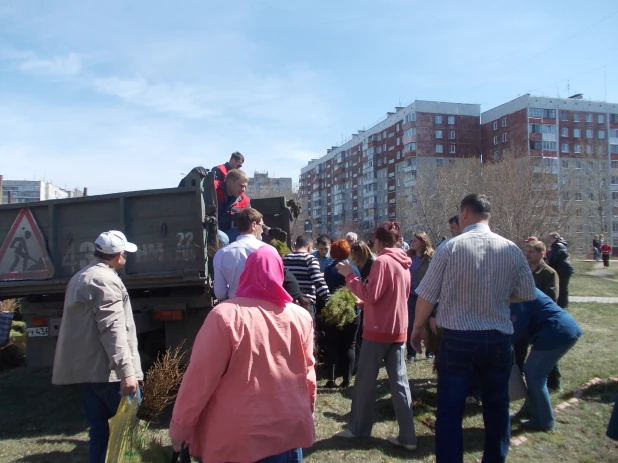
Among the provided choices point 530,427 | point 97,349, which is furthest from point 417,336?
point 97,349

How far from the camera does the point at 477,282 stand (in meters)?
3.47

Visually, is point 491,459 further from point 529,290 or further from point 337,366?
point 337,366

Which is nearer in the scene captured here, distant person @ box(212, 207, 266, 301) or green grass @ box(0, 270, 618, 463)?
distant person @ box(212, 207, 266, 301)

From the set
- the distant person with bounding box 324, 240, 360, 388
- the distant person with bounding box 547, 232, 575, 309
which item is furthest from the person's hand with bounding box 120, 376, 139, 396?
the distant person with bounding box 547, 232, 575, 309

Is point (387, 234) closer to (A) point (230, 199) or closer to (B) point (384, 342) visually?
(B) point (384, 342)

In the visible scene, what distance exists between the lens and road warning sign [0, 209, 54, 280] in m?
5.23

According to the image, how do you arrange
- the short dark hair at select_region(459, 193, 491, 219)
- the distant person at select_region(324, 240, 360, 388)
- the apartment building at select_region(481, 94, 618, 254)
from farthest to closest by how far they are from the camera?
the apartment building at select_region(481, 94, 618, 254), the distant person at select_region(324, 240, 360, 388), the short dark hair at select_region(459, 193, 491, 219)

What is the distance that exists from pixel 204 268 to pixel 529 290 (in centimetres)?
289

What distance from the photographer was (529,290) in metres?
3.63

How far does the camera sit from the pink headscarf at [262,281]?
246cm

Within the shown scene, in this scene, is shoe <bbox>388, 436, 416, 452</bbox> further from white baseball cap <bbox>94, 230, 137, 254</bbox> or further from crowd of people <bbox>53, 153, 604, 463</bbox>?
white baseball cap <bbox>94, 230, 137, 254</bbox>

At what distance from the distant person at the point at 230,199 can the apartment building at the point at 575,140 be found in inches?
2206

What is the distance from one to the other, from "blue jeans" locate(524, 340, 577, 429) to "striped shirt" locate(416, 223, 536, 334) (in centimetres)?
144

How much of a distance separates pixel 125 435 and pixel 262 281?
1674mm
